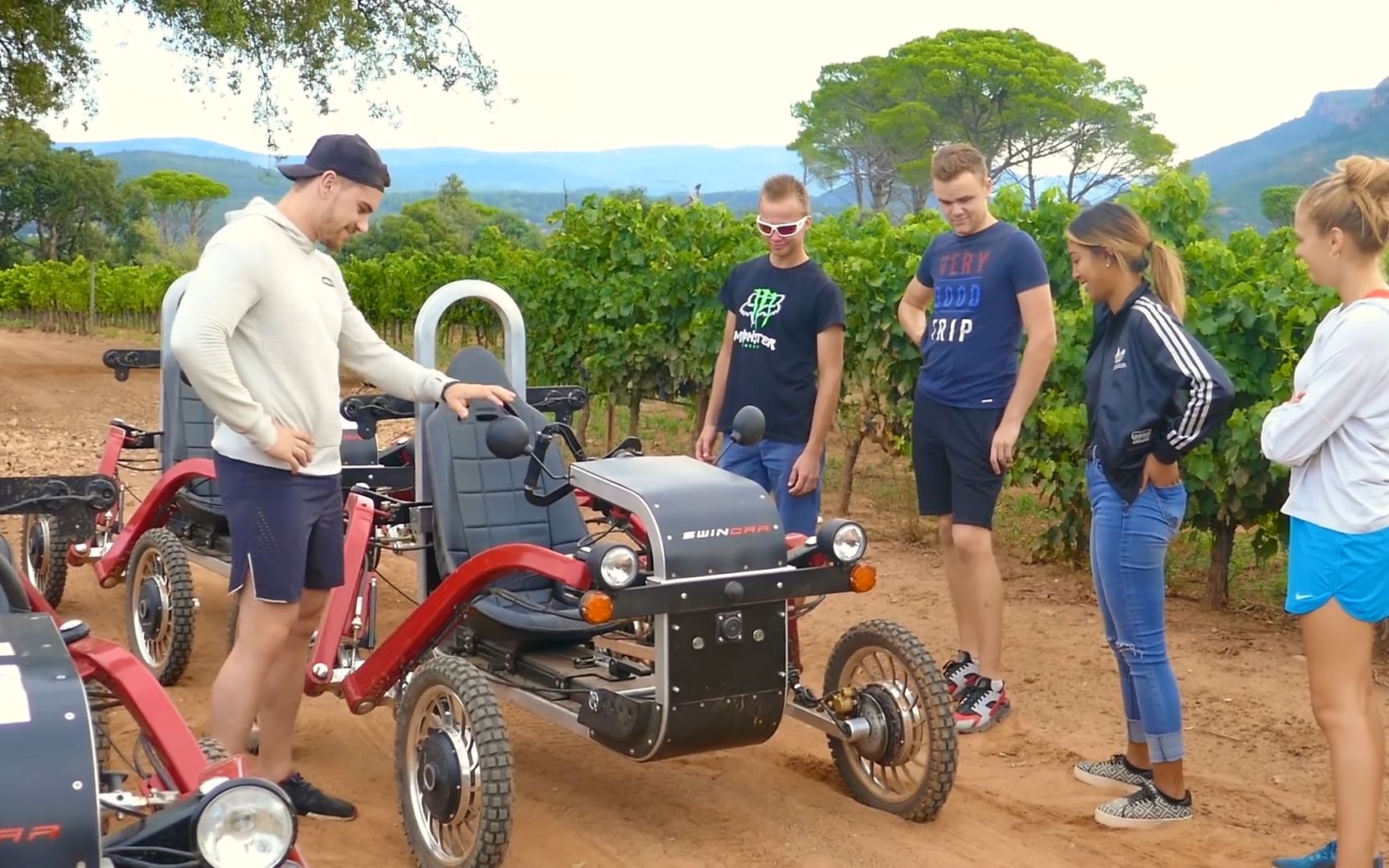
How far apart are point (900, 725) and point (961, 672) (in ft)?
4.30

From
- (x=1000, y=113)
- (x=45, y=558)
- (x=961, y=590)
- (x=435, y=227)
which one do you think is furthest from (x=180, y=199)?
(x=961, y=590)

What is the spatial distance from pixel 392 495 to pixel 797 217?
214 centimetres

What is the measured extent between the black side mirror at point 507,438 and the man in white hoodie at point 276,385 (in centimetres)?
51

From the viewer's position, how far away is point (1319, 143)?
146750 mm

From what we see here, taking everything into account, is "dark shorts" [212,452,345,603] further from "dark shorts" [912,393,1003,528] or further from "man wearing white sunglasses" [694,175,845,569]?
"dark shorts" [912,393,1003,528]

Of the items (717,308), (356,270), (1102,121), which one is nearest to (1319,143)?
(1102,121)

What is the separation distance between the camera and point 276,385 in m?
4.20

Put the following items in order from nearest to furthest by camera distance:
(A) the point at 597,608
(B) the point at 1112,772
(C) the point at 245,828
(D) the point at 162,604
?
(C) the point at 245,828, (A) the point at 597,608, (B) the point at 1112,772, (D) the point at 162,604

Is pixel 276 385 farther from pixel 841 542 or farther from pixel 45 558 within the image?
pixel 45 558

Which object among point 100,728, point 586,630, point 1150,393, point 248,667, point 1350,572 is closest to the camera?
point 100,728

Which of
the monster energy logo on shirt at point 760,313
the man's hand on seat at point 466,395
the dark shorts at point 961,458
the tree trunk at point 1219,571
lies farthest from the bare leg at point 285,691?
the tree trunk at point 1219,571

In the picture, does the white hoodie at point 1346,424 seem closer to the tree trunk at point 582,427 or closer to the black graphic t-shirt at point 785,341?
the black graphic t-shirt at point 785,341

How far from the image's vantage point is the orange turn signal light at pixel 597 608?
3.97 metres

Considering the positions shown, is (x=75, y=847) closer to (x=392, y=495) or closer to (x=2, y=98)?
(x=392, y=495)
